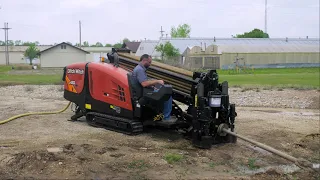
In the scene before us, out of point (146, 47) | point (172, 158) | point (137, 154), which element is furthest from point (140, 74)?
point (146, 47)

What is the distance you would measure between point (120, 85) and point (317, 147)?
4588 mm

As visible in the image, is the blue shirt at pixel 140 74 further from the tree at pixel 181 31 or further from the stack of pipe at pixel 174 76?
the tree at pixel 181 31

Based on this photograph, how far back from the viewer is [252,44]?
73.8 metres

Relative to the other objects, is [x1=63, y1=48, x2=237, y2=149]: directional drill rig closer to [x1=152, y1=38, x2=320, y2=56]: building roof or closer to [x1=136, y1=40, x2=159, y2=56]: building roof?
[x1=152, y1=38, x2=320, y2=56]: building roof

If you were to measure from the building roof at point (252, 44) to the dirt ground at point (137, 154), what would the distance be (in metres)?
55.1

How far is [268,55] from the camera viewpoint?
65125 mm

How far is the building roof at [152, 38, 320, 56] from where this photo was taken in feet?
221

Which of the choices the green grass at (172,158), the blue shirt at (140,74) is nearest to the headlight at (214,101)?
the green grass at (172,158)

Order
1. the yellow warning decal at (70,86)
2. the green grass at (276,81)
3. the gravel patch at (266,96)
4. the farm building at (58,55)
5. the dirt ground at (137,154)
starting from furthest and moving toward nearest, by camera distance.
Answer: the farm building at (58,55) < the green grass at (276,81) < the gravel patch at (266,96) < the yellow warning decal at (70,86) < the dirt ground at (137,154)

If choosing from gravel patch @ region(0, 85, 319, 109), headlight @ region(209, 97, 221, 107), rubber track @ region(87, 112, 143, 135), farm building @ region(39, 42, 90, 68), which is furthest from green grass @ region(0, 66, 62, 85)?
farm building @ region(39, 42, 90, 68)

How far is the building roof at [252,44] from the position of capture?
67.5 metres

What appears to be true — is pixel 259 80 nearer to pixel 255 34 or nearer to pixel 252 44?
pixel 252 44

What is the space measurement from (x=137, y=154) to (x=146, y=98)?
180 centimetres

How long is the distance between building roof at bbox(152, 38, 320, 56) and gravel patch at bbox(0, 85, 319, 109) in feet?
142
